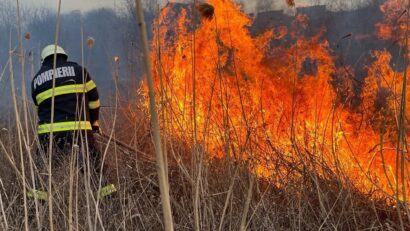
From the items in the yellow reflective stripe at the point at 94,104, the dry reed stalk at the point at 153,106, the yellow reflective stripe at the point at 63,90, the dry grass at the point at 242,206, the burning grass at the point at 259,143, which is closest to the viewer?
the dry reed stalk at the point at 153,106

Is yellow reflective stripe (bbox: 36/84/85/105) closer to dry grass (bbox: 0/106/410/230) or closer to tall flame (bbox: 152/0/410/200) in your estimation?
tall flame (bbox: 152/0/410/200)

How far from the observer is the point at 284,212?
3.32 metres

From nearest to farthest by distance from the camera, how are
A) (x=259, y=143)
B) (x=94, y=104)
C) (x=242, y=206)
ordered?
(x=242, y=206), (x=259, y=143), (x=94, y=104)

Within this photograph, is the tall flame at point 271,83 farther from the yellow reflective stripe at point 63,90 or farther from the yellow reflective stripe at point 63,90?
the yellow reflective stripe at point 63,90

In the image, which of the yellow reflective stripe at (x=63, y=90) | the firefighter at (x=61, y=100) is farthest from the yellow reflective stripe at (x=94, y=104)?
the yellow reflective stripe at (x=63, y=90)

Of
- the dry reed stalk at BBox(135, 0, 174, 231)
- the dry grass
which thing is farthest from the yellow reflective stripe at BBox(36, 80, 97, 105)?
the dry reed stalk at BBox(135, 0, 174, 231)

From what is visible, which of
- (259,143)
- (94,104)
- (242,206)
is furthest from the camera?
(94,104)

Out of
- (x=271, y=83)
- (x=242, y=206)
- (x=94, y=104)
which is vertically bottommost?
(x=242, y=206)

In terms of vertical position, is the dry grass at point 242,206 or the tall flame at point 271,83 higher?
the tall flame at point 271,83

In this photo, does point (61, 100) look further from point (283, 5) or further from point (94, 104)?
point (283, 5)

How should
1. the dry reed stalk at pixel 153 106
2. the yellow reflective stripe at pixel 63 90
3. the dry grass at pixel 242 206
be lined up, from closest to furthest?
the dry reed stalk at pixel 153 106 → the dry grass at pixel 242 206 → the yellow reflective stripe at pixel 63 90

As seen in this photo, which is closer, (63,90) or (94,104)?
(63,90)

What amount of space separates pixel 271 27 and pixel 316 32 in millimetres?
845

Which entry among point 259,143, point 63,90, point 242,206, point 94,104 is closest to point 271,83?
point 259,143
